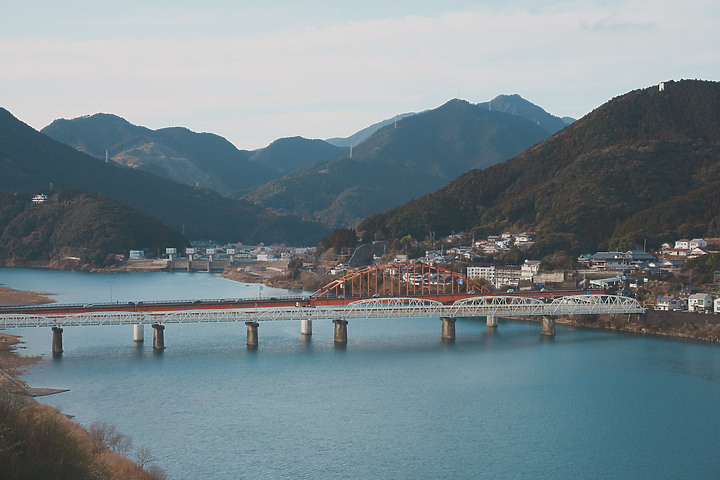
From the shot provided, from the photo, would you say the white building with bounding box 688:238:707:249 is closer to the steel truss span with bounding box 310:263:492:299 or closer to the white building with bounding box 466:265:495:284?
the white building with bounding box 466:265:495:284

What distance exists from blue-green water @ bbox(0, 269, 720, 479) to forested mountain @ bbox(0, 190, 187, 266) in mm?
75911

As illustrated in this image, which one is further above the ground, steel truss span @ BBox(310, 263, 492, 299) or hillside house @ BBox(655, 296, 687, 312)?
steel truss span @ BBox(310, 263, 492, 299)

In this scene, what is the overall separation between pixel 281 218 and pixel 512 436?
14554 centimetres

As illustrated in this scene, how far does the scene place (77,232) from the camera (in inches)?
4835

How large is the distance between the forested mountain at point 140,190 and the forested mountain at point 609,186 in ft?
216

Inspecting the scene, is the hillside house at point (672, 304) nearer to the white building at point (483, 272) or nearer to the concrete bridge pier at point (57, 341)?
the white building at point (483, 272)

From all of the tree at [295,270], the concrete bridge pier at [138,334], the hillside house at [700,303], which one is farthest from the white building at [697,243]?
the concrete bridge pier at [138,334]

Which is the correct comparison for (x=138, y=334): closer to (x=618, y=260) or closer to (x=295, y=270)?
(x=618, y=260)

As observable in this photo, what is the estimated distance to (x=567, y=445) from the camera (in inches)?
1034

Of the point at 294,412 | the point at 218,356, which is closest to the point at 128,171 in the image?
the point at 218,356

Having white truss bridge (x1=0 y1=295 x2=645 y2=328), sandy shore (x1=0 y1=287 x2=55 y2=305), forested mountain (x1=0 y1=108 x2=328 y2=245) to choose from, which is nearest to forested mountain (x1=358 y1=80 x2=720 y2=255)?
white truss bridge (x1=0 y1=295 x2=645 y2=328)

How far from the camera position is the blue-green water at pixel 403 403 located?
2439 centimetres

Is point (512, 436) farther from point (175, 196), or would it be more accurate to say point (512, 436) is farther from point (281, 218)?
point (175, 196)

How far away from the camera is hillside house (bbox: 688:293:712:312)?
49.2 metres
